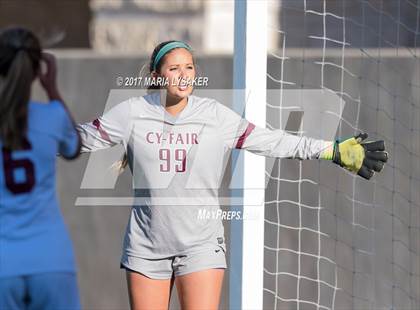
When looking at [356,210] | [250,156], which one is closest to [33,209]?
[250,156]

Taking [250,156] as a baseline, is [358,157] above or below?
below

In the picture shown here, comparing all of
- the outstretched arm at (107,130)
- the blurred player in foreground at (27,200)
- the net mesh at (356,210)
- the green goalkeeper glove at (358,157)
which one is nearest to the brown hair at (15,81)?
the blurred player in foreground at (27,200)

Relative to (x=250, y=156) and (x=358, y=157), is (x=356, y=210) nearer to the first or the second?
(x=250, y=156)

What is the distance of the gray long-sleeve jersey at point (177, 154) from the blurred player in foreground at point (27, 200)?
2.77 ft

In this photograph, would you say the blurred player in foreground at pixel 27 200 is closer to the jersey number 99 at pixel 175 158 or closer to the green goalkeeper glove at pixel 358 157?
the jersey number 99 at pixel 175 158

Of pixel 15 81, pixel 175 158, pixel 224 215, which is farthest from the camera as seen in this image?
pixel 224 215

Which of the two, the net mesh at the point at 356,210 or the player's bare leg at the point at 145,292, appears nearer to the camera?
the player's bare leg at the point at 145,292

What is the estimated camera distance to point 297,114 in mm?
6875

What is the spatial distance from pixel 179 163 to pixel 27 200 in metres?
1.03

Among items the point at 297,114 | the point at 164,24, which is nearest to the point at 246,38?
the point at 297,114

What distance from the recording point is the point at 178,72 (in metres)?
4.83

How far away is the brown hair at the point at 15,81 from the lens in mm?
3871

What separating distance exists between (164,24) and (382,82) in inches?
166

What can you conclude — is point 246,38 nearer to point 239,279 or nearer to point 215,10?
point 239,279
